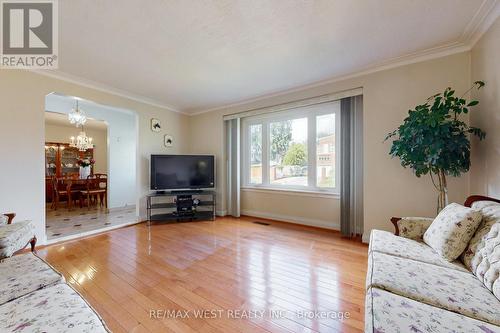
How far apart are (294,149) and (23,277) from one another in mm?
3630

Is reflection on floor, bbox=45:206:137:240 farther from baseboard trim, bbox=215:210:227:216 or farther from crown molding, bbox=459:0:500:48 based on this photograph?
crown molding, bbox=459:0:500:48

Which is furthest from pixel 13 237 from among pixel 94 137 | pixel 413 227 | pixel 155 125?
pixel 94 137

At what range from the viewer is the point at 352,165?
3.07 meters

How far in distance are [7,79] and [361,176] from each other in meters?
4.76

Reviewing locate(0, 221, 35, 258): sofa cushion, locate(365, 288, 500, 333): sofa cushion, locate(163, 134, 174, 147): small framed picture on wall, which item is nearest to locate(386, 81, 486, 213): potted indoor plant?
locate(365, 288, 500, 333): sofa cushion

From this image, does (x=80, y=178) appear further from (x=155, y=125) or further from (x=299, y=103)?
(x=299, y=103)

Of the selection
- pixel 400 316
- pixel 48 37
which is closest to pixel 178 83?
pixel 48 37

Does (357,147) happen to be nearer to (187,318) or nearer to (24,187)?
(187,318)

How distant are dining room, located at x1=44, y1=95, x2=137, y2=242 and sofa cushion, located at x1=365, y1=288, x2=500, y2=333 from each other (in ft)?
13.0

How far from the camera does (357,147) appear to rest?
305 centimetres

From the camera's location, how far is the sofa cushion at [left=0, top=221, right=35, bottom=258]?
176cm

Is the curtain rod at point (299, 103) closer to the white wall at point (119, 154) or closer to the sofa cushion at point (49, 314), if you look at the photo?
the white wall at point (119, 154)

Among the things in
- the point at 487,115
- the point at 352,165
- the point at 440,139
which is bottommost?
the point at 352,165

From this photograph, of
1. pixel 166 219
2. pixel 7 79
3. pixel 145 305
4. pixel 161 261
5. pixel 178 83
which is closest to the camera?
pixel 145 305
